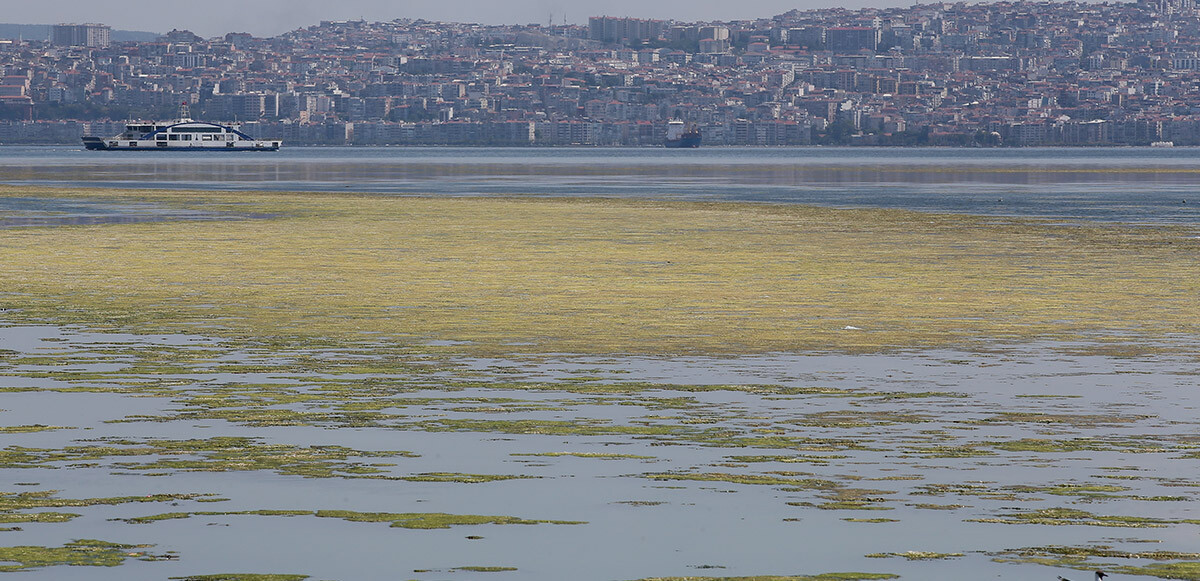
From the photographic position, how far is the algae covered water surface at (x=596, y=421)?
872 centimetres

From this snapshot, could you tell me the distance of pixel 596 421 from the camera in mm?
12625

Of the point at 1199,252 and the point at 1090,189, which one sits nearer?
the point at 1199,252

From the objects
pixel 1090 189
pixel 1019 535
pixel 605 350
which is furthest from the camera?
pixel 1090 189

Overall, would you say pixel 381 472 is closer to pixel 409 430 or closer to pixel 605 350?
pixel 409 430

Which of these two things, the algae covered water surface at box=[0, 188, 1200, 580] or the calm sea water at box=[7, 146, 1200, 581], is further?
the algae covered water surface at box=[0, 188, 1200, 580]

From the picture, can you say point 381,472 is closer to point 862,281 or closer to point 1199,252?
point 862,281

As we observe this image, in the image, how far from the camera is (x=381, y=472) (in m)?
10.6

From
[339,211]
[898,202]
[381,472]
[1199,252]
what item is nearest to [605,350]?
[381,472]

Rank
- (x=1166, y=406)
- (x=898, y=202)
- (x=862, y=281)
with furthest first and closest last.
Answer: (x=898, y=202), (x=862, y=281), (x=1166, y=406)

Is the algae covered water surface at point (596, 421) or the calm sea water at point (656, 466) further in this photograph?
the algae covered water surface at point (596, 421)

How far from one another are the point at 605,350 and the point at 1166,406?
549cm

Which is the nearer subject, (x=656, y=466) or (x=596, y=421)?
(x=656, y=466)

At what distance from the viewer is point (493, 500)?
986 cm

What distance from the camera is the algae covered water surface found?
8.72 metres
